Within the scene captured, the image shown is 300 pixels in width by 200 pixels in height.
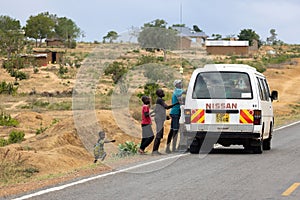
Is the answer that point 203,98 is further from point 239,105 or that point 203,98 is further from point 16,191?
point 16,191

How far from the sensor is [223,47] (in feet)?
364

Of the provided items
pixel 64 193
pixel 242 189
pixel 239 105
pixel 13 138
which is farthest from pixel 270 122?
pixel 13 138

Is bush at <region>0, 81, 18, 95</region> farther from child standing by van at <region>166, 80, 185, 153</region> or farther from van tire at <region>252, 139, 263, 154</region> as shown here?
van tire at <region>252, 139, 263, 154</region>

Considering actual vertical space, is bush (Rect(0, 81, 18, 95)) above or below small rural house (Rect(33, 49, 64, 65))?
below

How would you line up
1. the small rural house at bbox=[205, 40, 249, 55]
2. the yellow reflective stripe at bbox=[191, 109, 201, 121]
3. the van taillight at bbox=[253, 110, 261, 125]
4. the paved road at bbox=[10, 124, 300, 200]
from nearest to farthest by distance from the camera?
the paved road at bbox=[10, 124, 300, 200] → the van taillight at bbox=[253, 110, 261, 125] → the yellow reflective stripe at bbox=[191, 109, 201, 121] → the small rural house at bbox=[205, 40, 249, 55]

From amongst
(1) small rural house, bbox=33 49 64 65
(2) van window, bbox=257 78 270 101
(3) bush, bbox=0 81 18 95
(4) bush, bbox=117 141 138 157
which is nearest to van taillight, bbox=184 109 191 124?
(4) bush, bbox=117 141 138 157

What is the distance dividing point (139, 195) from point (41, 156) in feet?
34.4

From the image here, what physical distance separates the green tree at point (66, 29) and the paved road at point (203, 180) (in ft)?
370

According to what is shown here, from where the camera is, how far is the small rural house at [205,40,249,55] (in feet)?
364

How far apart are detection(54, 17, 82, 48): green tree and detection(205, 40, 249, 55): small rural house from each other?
2953cm

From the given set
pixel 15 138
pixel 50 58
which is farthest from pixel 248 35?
pixel 15 138

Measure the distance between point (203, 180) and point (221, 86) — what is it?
5.14 metres

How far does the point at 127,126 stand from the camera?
93.5 feet

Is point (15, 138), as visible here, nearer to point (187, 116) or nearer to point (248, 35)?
point (187, 116)
